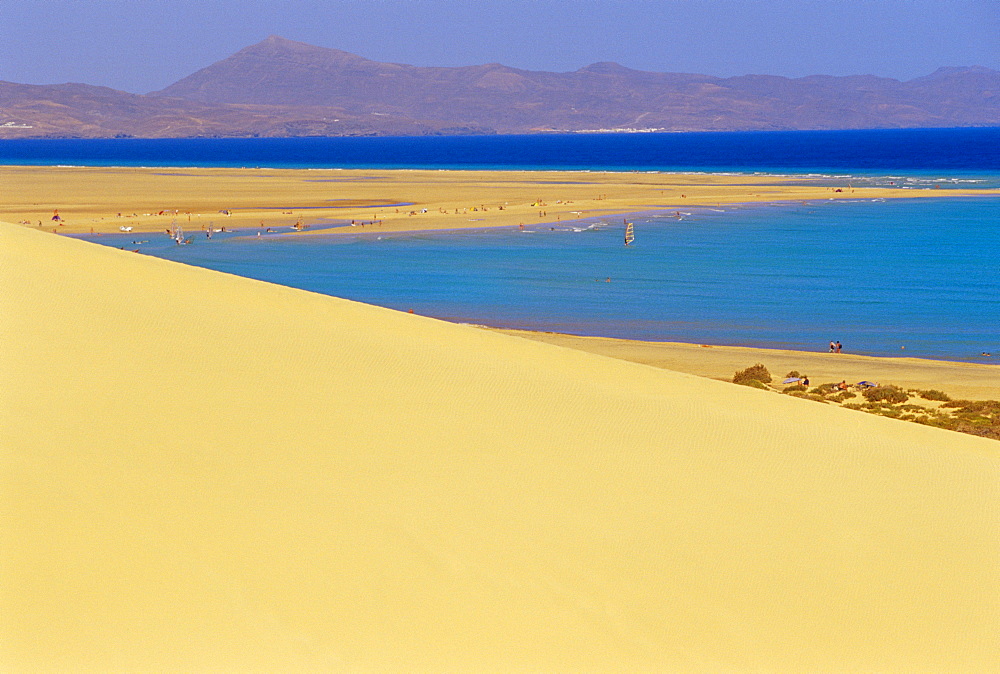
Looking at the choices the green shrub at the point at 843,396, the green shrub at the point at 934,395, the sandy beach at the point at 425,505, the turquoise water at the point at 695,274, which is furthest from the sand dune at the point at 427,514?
the turquoise water at the point at 695,274

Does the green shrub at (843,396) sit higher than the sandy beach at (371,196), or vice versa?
the sandy beach at (371,196)

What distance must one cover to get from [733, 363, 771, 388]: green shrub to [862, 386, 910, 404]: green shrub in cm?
142

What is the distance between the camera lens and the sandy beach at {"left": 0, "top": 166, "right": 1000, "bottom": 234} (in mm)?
47156

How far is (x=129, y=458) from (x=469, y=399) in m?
2.19

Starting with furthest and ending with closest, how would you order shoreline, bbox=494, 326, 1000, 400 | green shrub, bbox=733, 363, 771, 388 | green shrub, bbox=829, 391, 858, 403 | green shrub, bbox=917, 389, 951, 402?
shoreline, bbox=494, 326, 1000, 400, green shrub, bbox=733, 363, 771, 388, green shrub, bbox=917, 389, 951, 402, green shrub, bbox=829, 391, 858, 403

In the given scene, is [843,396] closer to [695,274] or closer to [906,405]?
[906,405]

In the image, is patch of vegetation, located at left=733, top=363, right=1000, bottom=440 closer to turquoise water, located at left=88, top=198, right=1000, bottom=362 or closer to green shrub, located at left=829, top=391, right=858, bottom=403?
green shrub, located at left=829, top=391, right=858, bottom=403

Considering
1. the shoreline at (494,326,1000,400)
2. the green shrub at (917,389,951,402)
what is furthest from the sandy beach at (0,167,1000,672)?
the shoreline at (494,326,1000,400)

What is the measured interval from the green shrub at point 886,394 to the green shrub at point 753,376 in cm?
142

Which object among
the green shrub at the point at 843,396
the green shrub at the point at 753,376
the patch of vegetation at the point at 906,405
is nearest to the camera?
the patch of vegetation at the point at 906,405

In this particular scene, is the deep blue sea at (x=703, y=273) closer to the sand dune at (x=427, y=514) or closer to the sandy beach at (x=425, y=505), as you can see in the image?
the sandy beach at (x=425, y=505)

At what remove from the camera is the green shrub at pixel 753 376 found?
15.4m

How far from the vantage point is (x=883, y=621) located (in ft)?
16.9

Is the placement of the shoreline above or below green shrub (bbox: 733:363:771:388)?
below
